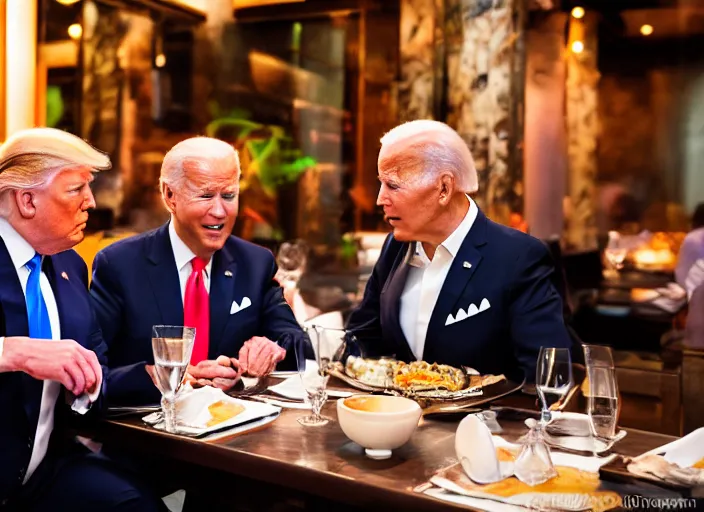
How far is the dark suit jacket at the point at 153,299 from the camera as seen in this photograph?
2504mm

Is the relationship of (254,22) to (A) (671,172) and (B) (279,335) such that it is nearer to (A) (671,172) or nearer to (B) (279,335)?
(A) (671,172)

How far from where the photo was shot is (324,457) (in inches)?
59.4

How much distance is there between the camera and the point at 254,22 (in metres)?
5.74

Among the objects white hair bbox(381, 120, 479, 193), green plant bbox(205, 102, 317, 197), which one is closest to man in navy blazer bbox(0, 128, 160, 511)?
white hair bbox(381, 120, 479, 193)

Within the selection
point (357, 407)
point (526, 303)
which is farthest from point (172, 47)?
point (357, 407)

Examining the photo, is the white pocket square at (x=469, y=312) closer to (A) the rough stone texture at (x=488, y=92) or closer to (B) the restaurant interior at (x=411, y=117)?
(B) the restaurant interior at (x=411, y=117)

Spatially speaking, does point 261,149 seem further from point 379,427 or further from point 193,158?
point 379,427

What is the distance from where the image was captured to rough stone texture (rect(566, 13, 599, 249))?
183 inches

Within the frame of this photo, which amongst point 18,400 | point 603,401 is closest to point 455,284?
point 603,401

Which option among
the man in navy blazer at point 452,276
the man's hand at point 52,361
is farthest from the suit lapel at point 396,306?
the man's hand at point 52,361

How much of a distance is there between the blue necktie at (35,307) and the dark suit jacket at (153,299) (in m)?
0.53

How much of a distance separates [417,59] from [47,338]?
3.69 meters

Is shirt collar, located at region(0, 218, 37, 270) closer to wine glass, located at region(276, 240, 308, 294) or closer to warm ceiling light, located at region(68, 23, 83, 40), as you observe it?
wine glass, located at region(276, 240, 308, 294)

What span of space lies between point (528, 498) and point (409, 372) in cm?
76
